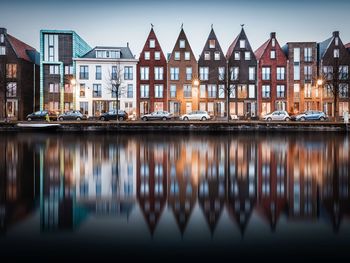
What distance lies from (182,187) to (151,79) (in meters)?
49.8

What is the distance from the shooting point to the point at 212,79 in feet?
194

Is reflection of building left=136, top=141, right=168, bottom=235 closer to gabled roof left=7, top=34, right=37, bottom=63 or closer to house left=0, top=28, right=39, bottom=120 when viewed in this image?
house left=0, top=28, right=39, bottom=120

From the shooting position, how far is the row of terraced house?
58.3 metres

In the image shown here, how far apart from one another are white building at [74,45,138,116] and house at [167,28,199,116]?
6359mm

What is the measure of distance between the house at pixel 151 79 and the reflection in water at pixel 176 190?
4216 cm

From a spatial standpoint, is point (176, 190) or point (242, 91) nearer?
point (176, 190)

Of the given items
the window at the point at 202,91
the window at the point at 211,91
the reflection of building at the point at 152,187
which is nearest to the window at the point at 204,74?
the window at the point at 202,91

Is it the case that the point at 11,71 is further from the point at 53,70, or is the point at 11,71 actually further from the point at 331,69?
the point at 331,69

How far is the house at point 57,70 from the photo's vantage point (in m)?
57.8

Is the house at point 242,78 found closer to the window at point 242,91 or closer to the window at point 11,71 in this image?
the window at point 242,91

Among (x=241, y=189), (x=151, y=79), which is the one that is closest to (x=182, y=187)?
(x=241, y=189)

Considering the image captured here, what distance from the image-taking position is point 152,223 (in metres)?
7.35

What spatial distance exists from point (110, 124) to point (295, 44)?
3743 cm

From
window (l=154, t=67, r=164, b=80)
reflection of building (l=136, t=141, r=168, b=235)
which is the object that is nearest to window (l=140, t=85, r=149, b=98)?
window (l=154, t=67, r=164, b=80)
